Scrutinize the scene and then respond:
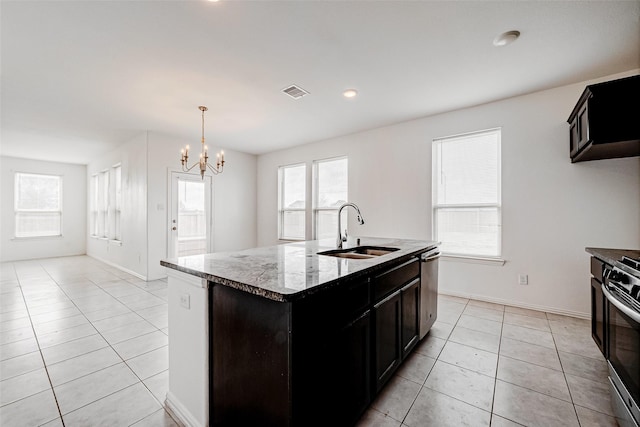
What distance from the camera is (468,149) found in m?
3.88

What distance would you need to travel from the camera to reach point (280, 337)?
112cm

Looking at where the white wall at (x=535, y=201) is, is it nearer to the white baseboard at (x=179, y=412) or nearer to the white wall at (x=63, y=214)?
the white baseboard at (x=179, y=412)

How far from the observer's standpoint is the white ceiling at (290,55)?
2.02 meters

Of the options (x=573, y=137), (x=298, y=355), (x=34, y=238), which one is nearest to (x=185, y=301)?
(x=298, y=355)

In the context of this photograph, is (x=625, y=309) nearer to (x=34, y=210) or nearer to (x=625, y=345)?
(x=625, y=345)

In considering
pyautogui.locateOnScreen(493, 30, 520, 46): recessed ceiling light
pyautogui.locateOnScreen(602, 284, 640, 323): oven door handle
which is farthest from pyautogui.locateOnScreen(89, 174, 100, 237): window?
pyautogui.locateOnScreen(602, 284, 640, 323): oven door handle

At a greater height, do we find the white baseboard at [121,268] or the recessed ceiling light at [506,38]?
the recessed ceiling light at [506,38]

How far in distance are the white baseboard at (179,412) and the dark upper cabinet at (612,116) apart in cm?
368

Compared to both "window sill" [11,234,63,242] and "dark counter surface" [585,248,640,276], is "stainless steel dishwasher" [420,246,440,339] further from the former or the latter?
"window sill" [11,234,63,242]

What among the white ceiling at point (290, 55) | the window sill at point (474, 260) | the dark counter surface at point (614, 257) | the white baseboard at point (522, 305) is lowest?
the white baseboard at point (522, 305)

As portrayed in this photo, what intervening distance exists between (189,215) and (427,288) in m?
4.72

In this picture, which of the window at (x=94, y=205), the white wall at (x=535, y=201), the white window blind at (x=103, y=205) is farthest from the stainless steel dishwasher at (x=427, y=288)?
the window at (x=94, y=205)

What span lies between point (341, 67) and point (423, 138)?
198 cm

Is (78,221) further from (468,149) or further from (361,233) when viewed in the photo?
(468,149)
